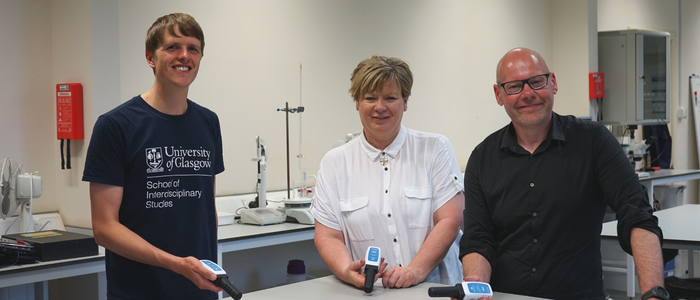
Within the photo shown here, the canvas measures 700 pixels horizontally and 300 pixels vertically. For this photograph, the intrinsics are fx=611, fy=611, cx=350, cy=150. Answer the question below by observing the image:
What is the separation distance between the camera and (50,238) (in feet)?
8.16

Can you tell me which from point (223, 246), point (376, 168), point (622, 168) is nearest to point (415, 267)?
point (376, 168)

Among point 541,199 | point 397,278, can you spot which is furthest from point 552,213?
point 397,278

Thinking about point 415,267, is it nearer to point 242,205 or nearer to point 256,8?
point 242,205

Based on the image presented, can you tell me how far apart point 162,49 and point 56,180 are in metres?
1.93

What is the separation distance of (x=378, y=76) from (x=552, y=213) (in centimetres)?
66

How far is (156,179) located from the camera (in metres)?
1.69

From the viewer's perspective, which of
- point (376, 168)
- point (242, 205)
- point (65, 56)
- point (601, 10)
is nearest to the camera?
point (376, 168)

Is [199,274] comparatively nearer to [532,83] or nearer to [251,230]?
[532,83]

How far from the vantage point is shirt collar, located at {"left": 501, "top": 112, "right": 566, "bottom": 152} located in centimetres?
181

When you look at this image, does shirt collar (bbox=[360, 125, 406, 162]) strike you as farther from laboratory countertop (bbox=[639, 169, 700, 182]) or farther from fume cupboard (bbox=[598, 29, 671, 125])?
fume cupboard (bbox=[598, 29, 671, 125])

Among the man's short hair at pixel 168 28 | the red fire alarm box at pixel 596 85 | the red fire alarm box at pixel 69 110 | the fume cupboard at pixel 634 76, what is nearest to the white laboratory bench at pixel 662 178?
the fume cupboard at pixel 634 76

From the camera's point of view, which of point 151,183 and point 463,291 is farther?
point 151,183

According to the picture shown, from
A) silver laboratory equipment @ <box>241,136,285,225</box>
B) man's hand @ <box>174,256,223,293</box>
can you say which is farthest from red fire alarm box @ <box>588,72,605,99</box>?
man's hand @ <box>174,256,223,293</box>

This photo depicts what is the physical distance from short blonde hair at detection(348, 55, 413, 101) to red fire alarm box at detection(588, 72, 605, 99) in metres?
4.79
